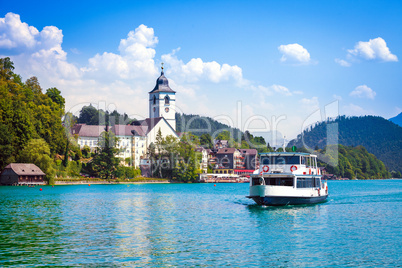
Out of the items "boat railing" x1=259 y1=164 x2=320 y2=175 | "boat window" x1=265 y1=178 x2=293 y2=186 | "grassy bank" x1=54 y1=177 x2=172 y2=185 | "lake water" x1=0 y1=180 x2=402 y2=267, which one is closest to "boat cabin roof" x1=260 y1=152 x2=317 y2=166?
"boat railing" x1=259 y1=164 x2=320 y2=175

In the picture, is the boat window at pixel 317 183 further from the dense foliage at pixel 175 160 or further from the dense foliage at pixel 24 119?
the dense foliage at pixel 175 160

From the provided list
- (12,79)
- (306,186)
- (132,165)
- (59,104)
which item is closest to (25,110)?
(12,79)

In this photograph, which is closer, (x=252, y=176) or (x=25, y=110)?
(x=252, y=176)

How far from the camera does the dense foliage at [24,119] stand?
324 feet

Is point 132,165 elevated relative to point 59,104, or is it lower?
lower

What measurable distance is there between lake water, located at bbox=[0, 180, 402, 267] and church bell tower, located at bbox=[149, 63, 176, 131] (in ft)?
438

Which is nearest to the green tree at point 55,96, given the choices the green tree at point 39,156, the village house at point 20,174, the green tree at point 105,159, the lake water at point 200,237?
the green tree at point 105,159

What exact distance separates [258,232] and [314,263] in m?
10.5

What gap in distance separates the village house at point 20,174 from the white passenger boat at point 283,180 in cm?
5975

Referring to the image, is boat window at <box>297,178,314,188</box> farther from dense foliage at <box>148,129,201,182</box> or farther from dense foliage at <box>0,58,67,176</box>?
dense foliage at <box>148,129,201,182</box>

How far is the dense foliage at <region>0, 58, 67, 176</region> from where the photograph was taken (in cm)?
9862

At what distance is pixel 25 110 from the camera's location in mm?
104250

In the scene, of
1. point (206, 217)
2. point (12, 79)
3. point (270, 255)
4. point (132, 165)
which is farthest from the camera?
point (132, 165)

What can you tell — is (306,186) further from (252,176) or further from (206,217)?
(206,217)
